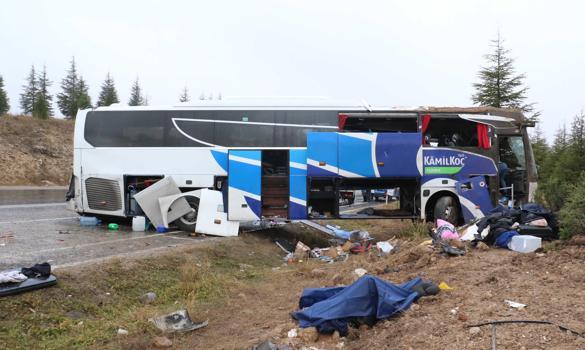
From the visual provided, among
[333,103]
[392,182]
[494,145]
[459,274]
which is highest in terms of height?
[333,103]

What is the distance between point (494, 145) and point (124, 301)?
9725 millimetres

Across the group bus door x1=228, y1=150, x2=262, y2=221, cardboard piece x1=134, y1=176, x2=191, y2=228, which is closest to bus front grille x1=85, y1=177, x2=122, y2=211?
cardboard piece x1=134, y1=176, x2=191, y2=228

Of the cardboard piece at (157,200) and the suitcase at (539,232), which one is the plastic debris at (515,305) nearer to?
the suitcase at (539,232)

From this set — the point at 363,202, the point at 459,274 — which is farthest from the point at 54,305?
the point at 363,202

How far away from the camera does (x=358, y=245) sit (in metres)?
11.2

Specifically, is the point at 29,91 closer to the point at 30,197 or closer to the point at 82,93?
the point at 82,93

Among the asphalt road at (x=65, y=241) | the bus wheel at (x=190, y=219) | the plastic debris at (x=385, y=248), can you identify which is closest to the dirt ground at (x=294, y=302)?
the plastic debris at (x=385, y=248)

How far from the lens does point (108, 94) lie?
59594 millimetres

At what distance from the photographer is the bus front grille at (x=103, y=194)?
42.8 feet

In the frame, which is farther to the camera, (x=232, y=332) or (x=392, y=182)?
(x=392, y=182)

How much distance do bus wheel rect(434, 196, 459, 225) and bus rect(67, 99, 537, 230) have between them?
0.08 ft

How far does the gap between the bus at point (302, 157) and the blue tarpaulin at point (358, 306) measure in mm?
7035

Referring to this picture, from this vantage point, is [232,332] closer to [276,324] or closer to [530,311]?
[276,324]

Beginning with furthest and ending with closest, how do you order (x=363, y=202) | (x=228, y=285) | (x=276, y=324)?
(x=363, y=202)
(x=228, y=285)
(x=276, y=324)
